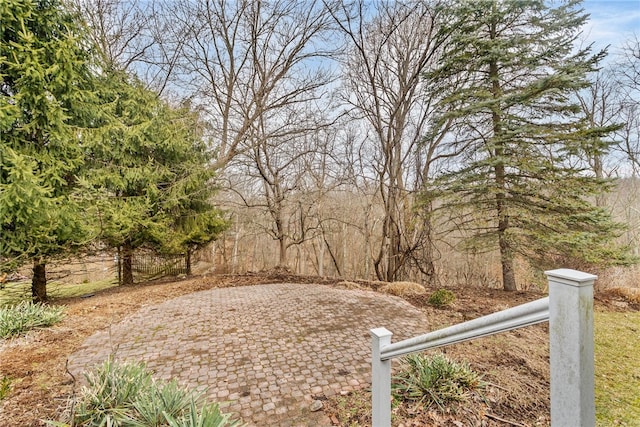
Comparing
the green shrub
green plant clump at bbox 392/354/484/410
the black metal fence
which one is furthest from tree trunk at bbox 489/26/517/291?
the black metal fence

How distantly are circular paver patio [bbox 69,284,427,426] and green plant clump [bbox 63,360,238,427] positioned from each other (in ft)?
1.60

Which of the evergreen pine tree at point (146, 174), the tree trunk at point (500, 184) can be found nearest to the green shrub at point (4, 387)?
the evergreen pine tree at point (146, 174)

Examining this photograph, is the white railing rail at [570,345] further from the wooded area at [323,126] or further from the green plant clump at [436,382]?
the wooded area at [323,126]

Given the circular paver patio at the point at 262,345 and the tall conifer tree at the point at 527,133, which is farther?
the tall conifer tree at the point at 527,133

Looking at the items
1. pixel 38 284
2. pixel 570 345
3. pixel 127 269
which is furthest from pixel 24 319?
pixel 570 345

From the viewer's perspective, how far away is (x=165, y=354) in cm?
352

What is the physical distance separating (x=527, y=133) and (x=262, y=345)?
20.9 ft

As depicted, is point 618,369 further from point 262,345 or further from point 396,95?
point 396,95

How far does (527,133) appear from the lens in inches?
219

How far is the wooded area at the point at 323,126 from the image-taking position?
4.93 m

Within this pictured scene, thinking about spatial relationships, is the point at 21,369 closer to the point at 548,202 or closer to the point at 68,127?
the point at 68,127

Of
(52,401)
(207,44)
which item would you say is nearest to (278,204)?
(207,44)

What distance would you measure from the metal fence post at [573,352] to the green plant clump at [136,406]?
2.14m

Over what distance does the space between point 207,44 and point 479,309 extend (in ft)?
31.0
